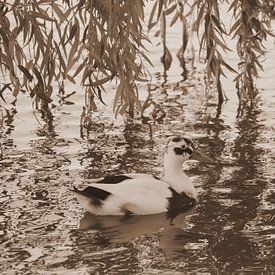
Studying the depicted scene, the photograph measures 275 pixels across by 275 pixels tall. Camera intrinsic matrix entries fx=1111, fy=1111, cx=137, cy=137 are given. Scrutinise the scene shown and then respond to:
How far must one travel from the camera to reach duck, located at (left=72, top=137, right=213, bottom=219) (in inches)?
400

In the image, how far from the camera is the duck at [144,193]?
10172mm

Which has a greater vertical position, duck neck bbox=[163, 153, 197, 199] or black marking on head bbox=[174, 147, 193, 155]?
black marking on head bbox=[174, 147, 193, 155]

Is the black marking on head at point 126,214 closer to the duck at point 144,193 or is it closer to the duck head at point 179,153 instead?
the duck at point 144,193

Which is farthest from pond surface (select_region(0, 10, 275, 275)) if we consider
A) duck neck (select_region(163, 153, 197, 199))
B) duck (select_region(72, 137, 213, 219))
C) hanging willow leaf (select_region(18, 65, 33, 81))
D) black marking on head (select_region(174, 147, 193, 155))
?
hanging willow leaf (select_region(18, 65, 33, 81))

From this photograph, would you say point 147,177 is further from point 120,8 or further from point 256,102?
point 256,102

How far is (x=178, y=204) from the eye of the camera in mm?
10656

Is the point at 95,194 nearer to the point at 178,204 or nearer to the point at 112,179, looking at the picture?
the point at 112,179

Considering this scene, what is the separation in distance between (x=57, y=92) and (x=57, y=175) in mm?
3055

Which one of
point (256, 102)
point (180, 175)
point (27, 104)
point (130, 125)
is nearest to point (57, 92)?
point (27, 104)

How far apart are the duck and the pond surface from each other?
111 mm

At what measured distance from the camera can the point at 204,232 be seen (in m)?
9.61

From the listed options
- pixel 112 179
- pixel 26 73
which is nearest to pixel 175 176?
pixel 112 179

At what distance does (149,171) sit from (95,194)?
1.36m

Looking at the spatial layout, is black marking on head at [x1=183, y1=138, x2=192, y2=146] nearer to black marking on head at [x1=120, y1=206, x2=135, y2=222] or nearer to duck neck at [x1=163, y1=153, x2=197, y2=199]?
duck neck at [x1=163, y1=153, x2=197, y2=199]
